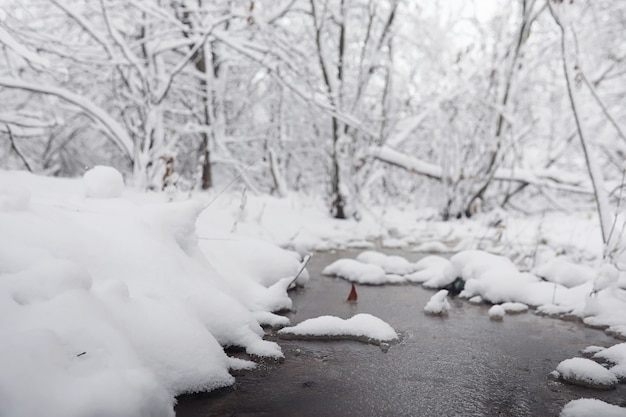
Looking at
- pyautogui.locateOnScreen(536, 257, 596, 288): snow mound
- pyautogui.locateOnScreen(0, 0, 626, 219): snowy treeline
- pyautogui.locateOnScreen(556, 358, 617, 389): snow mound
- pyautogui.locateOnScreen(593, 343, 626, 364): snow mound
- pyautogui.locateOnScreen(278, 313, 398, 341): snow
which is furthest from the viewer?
pyautogui.locateOnScreen(0, 0, 626, 219): snowy treeline

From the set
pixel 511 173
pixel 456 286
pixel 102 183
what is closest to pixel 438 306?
pixel 456 286

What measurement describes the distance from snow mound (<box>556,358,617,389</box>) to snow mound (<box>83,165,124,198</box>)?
1730 millimetres

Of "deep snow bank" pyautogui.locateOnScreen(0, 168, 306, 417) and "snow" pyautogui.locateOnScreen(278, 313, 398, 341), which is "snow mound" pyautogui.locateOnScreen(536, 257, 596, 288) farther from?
"deep snow bank" pyautogui.locateOnScreen(0, 168, 306, 417)

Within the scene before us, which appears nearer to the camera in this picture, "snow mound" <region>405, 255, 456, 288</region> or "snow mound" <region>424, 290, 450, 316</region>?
"snow mound" <region>424, 290, 450, 316</region>

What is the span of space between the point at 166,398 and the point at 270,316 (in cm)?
77

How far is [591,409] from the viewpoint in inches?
42.9

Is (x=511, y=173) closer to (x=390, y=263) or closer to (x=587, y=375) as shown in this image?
(x=390, y=263)

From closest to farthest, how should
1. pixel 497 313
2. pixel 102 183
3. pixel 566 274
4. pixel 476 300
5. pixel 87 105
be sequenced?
1. pixel 102 183
2. pixel 497 313
3. pixel 476 300
4. pixel 566 274
5. pixel 87 105

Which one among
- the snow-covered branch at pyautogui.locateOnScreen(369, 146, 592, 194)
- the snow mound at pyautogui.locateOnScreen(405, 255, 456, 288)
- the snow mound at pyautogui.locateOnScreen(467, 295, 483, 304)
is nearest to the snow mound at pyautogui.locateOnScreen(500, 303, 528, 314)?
the snow mound at pyautogui.locateOnScreen(467, 295, 483, 304)

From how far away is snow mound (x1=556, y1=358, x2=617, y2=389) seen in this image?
4.14ft

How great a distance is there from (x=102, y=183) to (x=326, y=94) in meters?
1.83

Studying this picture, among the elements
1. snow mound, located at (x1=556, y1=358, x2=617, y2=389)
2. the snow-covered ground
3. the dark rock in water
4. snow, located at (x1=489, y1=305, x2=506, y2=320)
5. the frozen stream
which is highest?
the snow-covered ground

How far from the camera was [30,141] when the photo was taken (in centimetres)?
768

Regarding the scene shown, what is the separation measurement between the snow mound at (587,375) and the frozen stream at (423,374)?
0.10ft
